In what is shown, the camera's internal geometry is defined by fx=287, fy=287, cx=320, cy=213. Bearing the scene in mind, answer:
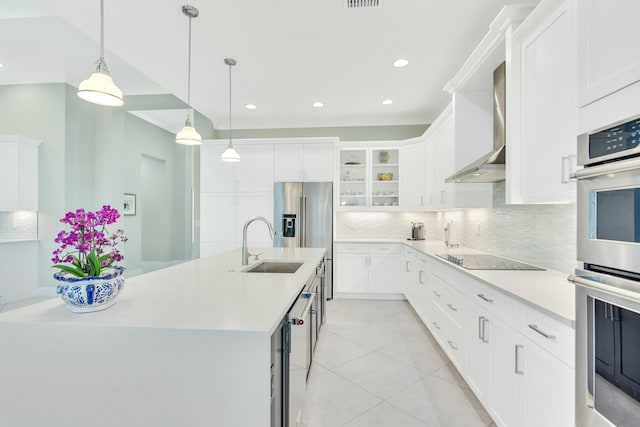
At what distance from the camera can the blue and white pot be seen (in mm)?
1125

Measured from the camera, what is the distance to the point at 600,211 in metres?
0.90

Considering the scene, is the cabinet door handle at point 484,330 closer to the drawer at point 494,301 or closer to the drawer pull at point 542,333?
the drawer at point 494,301

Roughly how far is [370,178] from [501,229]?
2273 millimetres

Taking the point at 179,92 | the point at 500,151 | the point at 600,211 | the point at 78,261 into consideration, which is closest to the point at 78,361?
the point at 78,261

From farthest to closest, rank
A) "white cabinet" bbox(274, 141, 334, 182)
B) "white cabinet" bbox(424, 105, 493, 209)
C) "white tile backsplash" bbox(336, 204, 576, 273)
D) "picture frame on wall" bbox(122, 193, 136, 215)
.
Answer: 1. "picture frame on wall" bbox(122, 193, 136, 215)
2. "white cabinet" bbox(274, 141, 334, 182)
3. "white cabinet" bbox(424, 105, 493, 209)
4. "white tile backsplash" bbox(336, 204, 576, 273)

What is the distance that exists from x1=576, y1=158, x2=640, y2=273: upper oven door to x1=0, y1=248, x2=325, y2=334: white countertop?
42.9 inches

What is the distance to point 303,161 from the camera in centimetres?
454

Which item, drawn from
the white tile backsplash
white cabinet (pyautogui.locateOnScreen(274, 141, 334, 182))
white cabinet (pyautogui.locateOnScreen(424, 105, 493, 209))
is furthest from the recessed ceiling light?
the white tile backsplash

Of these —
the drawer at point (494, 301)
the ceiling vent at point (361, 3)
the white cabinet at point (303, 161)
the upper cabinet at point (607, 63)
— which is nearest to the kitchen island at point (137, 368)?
the drawer at point (494, 301)

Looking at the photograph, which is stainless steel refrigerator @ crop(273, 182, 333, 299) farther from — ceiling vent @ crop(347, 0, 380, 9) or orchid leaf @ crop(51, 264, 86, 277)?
orchid leaf @ crop(51, 264, 86, 277)

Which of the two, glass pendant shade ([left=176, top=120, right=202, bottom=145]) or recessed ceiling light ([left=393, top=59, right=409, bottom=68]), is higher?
recessed ceiling light ([left=393, top=59, right=409, bottom=68])

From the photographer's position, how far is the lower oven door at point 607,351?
0.81m

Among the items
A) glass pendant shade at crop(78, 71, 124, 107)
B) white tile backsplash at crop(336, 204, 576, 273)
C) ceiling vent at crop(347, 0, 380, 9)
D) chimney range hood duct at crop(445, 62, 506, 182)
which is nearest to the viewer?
glass pendant shade at crop(78, 71, 124, 107)

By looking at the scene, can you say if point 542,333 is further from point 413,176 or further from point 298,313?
point 413,176
